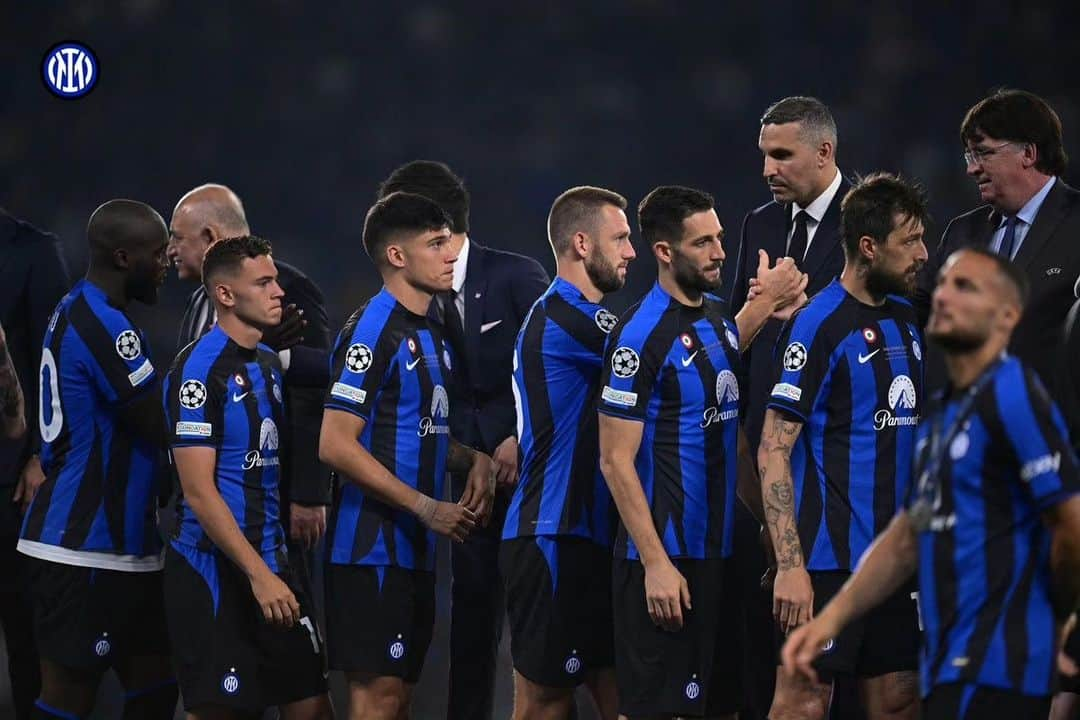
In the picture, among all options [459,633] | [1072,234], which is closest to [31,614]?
[459,633]

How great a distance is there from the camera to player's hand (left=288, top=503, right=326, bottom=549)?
15.7 feet

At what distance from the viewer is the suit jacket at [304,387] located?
479 cm

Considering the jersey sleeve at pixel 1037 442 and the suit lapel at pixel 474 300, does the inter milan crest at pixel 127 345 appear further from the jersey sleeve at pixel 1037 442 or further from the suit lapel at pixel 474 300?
the jersey sleeve at pixel 1037 442

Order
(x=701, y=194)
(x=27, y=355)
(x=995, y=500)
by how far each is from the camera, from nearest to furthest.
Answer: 1. (x=995, y=500)
2. (x=701, y=194)
3. (x=27, y=355)

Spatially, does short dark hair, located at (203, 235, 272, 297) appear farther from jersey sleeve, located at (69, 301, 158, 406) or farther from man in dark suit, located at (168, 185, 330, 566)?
man in dark suit, located at (168, 185, 330, 566)

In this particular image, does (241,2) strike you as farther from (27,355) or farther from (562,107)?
(27,355)

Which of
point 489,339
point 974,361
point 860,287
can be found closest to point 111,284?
point 489,339

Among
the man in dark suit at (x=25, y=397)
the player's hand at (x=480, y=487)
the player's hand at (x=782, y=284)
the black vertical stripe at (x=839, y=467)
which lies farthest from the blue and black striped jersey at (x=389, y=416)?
the man in dark suit at (x=25, y=397)

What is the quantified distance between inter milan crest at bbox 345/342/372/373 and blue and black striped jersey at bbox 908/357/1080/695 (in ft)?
5.73

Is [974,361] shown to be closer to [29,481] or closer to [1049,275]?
[1049,275]

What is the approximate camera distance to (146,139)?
7.43 m

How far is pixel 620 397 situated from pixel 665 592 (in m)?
0.48

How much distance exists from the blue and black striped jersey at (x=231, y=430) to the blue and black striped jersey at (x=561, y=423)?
0.63 meters

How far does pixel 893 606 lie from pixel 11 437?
2.69 m
